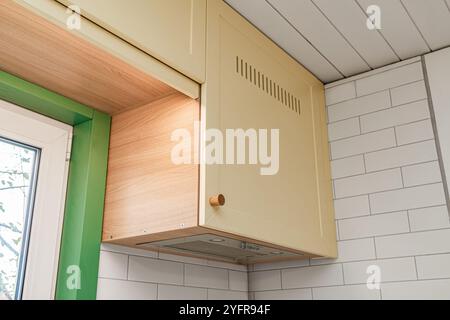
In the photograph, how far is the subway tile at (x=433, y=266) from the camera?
157 cm

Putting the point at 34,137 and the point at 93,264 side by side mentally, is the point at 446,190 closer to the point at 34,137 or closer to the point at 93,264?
the point at 93,264

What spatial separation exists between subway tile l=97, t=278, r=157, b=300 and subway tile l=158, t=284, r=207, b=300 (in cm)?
3

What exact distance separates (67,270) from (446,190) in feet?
Answer: 3.94

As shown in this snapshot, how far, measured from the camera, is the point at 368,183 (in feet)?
5.91

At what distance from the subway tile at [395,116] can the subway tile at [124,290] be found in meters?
0.97

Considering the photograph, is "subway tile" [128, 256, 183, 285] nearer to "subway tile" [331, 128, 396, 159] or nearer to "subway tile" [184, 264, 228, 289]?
"subway tile" [184, 264, 228, 289]

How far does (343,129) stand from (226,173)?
72cm

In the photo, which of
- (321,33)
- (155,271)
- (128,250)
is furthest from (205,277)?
(321,33)

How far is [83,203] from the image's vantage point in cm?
143

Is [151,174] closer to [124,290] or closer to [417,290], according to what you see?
[124,290]

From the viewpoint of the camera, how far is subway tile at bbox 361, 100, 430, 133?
69.0 inches

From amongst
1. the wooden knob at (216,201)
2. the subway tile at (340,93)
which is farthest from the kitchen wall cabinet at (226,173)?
the subway tile at (340,93)

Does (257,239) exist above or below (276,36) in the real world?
below
